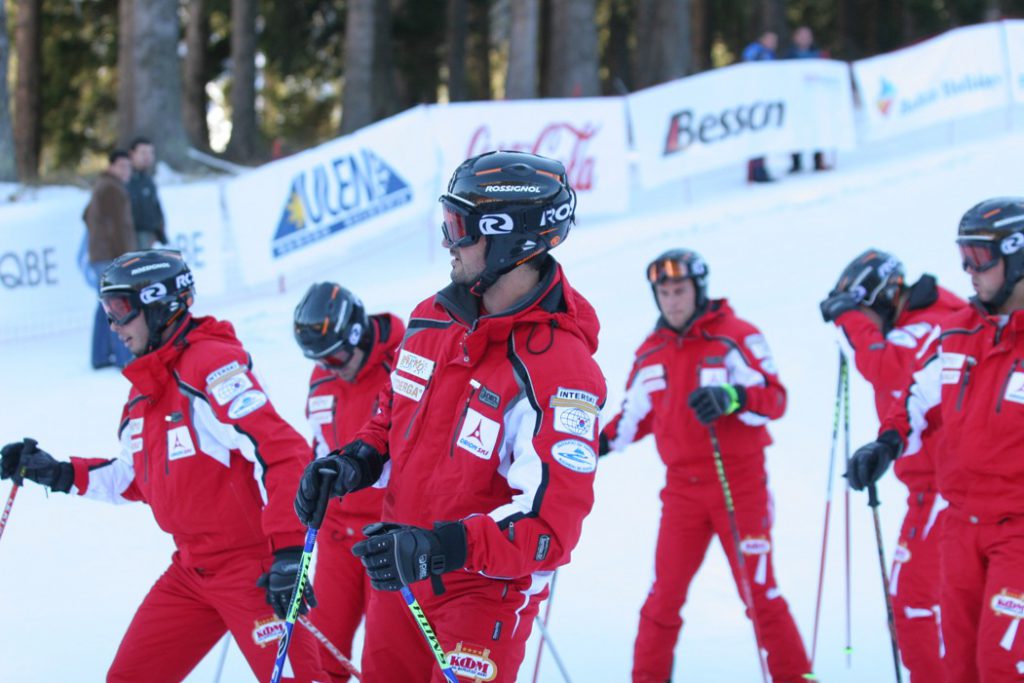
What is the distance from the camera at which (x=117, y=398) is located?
29.6 feet

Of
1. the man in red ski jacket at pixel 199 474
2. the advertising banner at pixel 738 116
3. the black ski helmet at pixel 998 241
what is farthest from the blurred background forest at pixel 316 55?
the black ski helmet at pixel 998 241

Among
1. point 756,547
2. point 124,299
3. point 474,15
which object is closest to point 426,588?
point 124,299

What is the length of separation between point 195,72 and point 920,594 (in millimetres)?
20055

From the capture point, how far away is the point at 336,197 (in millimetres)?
11570

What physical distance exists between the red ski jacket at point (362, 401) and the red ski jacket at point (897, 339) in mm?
2257

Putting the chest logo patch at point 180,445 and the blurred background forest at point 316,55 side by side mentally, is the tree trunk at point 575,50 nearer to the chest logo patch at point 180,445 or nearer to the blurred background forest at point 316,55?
the blurred background forest at point 316,55

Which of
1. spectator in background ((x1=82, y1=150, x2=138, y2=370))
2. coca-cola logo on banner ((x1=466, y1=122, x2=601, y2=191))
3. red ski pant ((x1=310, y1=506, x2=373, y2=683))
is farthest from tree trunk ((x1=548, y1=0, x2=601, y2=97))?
red ski pant ((x1=310, y1=506, x2=373, y2=683))

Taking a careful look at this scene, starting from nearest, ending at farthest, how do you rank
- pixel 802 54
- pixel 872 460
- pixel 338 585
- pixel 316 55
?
pixel 872 460
pixel 338 585
pixel 802 54
pixel 316 55

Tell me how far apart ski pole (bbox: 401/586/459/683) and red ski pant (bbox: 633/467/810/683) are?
285 cm

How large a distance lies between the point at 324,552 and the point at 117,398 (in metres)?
4.33

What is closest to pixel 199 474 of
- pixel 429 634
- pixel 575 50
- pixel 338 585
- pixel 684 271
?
pixel 338 585

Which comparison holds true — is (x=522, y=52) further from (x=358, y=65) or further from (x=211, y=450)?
(x=211, y=450)

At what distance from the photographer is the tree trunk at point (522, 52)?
17.6 meters

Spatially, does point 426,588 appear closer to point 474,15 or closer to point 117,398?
point 117,398
